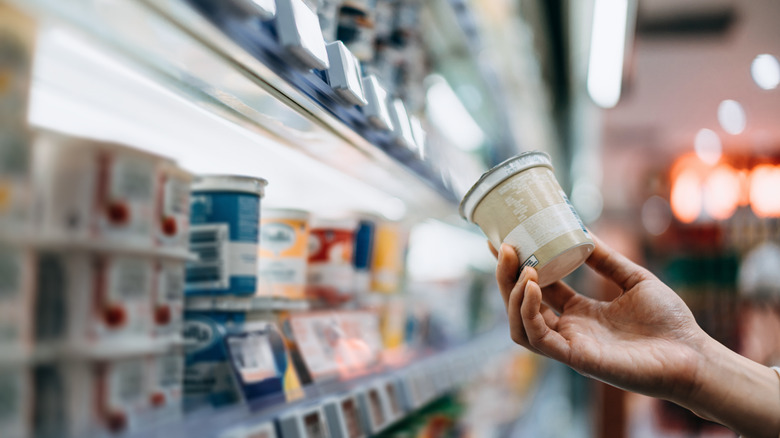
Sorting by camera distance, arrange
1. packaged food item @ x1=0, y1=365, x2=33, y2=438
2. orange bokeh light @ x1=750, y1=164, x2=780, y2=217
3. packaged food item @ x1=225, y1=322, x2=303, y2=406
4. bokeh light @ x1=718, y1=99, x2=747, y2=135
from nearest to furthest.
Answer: packaged food item @ x1=0, y1=365, x2=33, y2=438, packaged food item @ x1=225, y1=322, x2=303, y2=406, orange bokeh light @ x1=750, y1=164, x2=780, y2=217, bokeh light @ x1=718, y1=99, x2=747, y2=135

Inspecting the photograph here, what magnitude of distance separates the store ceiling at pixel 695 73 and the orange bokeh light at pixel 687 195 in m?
0.74

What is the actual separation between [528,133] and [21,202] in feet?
12.2

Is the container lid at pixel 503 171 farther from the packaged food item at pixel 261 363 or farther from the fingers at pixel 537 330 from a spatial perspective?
the packaged food item at pixel 261 363

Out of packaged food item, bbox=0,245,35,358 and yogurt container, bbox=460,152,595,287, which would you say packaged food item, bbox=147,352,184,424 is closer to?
packaged food item, bbox=0,245,35,358

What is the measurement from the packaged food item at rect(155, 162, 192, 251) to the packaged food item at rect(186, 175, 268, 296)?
153mm

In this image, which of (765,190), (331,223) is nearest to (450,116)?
(331,223)

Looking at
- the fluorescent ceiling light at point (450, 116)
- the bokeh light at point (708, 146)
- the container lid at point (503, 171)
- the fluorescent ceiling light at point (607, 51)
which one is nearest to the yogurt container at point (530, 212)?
the container lid at point (503, 171)

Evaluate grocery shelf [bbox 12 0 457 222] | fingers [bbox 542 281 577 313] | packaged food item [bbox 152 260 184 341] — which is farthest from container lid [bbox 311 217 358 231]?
packaged food item [bbox 152 260 184 341]

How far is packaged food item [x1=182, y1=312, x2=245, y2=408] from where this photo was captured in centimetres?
86

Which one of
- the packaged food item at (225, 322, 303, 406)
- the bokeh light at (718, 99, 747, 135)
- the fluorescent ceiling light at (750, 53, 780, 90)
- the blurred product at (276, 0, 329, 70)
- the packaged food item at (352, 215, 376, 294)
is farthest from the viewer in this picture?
the bokeh light at (718, 99, 747, 135)

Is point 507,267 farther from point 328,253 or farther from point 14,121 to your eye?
point 14,121

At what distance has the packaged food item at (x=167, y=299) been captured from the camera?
Result: 72cm

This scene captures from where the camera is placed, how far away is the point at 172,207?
74 cm

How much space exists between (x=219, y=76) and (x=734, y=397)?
1.01 metres
